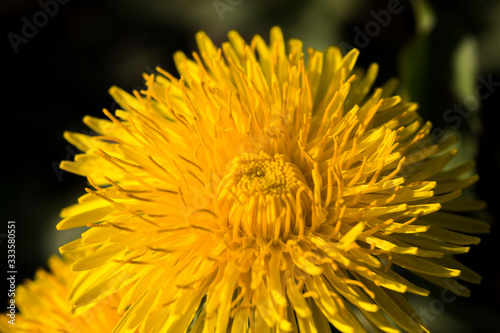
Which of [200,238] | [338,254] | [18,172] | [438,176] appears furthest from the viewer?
[18,172]

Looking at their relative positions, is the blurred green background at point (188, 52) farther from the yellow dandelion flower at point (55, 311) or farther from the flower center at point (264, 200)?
the flower center at point (264, 200)

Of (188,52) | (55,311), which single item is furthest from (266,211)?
(188,52)

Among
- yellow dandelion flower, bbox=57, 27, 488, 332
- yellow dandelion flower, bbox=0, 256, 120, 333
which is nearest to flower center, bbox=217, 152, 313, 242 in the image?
yellow dandelion flower, bbox=57, 27, 488, 332

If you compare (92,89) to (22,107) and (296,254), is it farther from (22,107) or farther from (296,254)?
(296,254)

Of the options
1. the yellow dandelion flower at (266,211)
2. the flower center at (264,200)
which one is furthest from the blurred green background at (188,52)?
the flower center at (264,200)

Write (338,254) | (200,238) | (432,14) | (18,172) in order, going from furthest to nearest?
(18,172)
(432,14)
(200,238)
(338,254)

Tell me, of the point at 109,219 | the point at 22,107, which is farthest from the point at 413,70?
the point at 22,107
